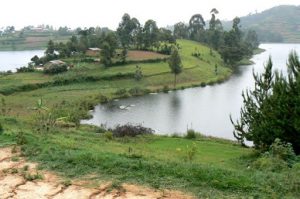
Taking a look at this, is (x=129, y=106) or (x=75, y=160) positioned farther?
(x=129, y=106)

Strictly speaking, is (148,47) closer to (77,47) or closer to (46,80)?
(77,47)

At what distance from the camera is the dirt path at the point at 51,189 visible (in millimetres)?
11750

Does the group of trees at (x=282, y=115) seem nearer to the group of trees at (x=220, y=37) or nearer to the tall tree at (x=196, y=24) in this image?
the group of trees at (x=220, y=37)

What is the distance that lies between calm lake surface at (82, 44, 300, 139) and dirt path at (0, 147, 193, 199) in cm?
2326

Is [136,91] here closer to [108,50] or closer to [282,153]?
[108,50]

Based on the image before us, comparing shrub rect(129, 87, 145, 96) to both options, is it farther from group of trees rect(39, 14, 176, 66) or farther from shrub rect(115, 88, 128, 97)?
group of trees rect(39, 14, 176, 66)

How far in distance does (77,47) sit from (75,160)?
68535mm

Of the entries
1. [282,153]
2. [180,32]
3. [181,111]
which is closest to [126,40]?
[180,32]

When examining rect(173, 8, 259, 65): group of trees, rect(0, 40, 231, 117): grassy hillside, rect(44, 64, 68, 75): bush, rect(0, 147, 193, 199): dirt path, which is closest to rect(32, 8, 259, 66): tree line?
rect(173, 8, 259, 65): group of trees

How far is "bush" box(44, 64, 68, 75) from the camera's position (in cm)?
6662

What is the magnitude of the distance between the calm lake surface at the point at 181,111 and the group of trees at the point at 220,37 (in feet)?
92.3

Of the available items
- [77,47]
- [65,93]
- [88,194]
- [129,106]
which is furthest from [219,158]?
[77,47]

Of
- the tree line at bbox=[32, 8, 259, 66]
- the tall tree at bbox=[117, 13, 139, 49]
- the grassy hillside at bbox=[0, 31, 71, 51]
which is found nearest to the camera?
the tree line at bbox=[32, 8, 259, 66]

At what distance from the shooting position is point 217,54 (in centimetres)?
10269
